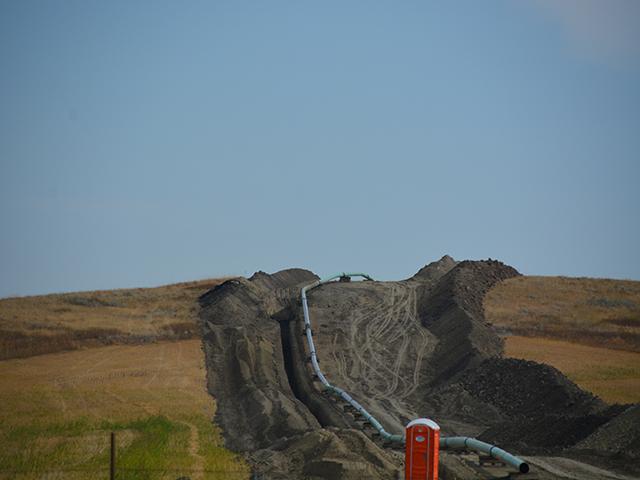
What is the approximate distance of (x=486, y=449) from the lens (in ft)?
93.9

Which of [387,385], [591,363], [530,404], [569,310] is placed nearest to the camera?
[530,404]

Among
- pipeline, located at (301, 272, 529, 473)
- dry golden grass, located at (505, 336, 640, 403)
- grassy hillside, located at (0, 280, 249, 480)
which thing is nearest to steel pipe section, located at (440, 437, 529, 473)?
pipeline, located at (301, 272, 529, 473)

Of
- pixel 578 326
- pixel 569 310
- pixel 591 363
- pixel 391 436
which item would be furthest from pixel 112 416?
pixel 569 310

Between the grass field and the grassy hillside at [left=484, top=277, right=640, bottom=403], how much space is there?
1670 centimetres

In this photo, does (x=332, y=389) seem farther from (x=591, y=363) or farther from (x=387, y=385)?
(x=591, y=363)

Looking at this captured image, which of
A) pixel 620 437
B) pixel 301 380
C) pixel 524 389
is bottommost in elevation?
pixel 620 437

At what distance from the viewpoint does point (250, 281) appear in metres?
65.2

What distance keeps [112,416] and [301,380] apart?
11637 millimetres

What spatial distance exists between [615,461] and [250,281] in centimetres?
3980

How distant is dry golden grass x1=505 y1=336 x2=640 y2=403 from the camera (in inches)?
1585

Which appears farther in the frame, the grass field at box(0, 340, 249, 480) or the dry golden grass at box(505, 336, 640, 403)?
the dry golden grass at box(505, 336, 640, 403)

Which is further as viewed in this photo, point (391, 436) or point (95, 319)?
point (95, 319)

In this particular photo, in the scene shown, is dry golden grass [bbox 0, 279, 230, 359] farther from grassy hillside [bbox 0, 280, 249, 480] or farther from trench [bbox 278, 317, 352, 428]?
trench [bbox 278, 317, 352, 428]

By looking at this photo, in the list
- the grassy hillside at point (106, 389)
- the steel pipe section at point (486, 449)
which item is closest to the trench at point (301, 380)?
the grassy hillside at point (106, 389)
